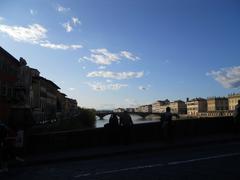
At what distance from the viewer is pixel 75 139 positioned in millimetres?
18094

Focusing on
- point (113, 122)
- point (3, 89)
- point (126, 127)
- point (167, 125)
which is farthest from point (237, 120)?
point (3, 89)

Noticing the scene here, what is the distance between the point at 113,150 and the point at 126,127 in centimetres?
178

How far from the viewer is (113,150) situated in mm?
16594

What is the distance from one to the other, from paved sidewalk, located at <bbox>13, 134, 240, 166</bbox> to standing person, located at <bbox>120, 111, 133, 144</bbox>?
0.38 meters

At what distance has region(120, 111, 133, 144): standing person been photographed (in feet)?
59.3

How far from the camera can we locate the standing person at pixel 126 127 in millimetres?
18078

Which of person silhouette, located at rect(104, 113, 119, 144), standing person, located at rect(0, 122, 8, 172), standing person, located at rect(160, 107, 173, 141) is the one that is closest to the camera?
standing person, located at rect(0, 122, 8, 172)

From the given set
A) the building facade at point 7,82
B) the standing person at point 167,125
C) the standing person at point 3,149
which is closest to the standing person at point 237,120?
the standing person at point 167,125

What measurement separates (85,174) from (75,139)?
277 inches

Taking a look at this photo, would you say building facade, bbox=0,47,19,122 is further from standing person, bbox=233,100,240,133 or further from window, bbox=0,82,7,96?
standing person, bbox=233,100,240,133

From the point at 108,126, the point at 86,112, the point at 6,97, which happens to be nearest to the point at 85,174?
the point at 108,126

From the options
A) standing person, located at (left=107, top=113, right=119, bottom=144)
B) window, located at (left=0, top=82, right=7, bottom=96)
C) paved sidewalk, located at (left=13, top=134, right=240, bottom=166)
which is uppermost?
window, located at (left=0, top=82, right=7, bottom=96)

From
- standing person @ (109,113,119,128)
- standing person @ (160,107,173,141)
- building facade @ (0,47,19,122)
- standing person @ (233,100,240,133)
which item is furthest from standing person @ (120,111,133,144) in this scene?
building facade @ (0,47,19,122)

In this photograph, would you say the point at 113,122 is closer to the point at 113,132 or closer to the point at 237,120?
the point at 113,132
